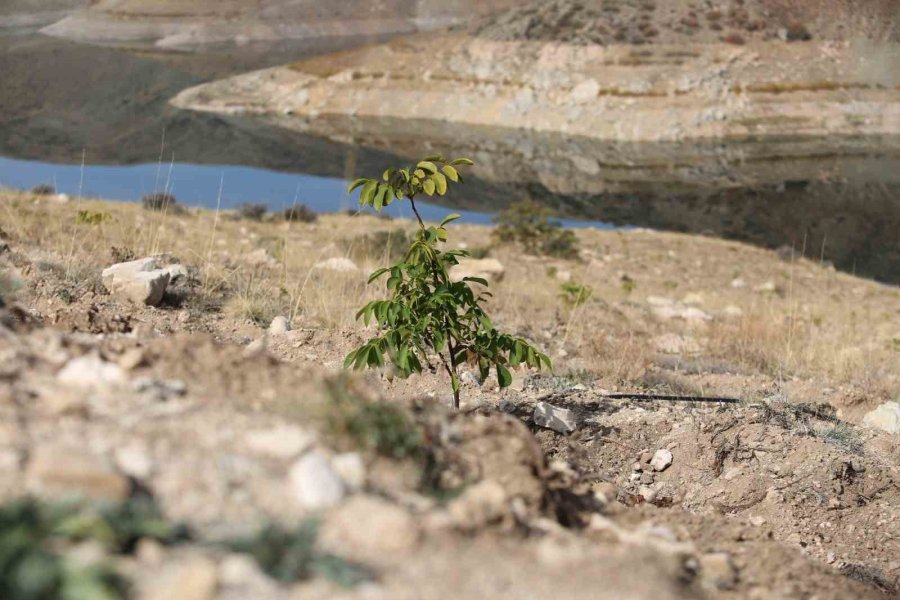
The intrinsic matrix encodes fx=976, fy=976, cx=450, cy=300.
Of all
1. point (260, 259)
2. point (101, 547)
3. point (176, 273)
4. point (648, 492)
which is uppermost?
point (101, 547)

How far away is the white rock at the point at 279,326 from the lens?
6.45m

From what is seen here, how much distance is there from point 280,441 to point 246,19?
65.7 m

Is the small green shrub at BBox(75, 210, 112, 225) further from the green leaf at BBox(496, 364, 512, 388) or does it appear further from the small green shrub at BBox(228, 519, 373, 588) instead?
the small green shrub at BBox(228, 519, 373, 588)

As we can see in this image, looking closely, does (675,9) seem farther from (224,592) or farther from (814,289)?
(224,592)

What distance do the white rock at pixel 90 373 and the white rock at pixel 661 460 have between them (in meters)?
3.51

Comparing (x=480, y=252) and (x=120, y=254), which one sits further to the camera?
(x=480, y=252)

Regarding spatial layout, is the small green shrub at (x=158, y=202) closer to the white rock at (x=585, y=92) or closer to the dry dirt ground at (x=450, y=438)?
the dry dirt ground at (x=450, y=438)

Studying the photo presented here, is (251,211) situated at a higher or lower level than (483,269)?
lower

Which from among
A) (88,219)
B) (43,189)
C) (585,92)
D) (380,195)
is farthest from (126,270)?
(585,92)

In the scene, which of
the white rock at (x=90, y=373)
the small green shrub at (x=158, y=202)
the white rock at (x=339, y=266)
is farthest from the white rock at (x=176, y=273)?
the small green shrub at (x=158, y=202)

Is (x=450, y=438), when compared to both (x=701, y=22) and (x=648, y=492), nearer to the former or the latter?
(x=648, y=492)

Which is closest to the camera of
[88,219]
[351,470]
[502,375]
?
[351,470]

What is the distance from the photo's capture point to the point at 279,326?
648cm

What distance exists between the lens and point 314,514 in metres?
2.30
